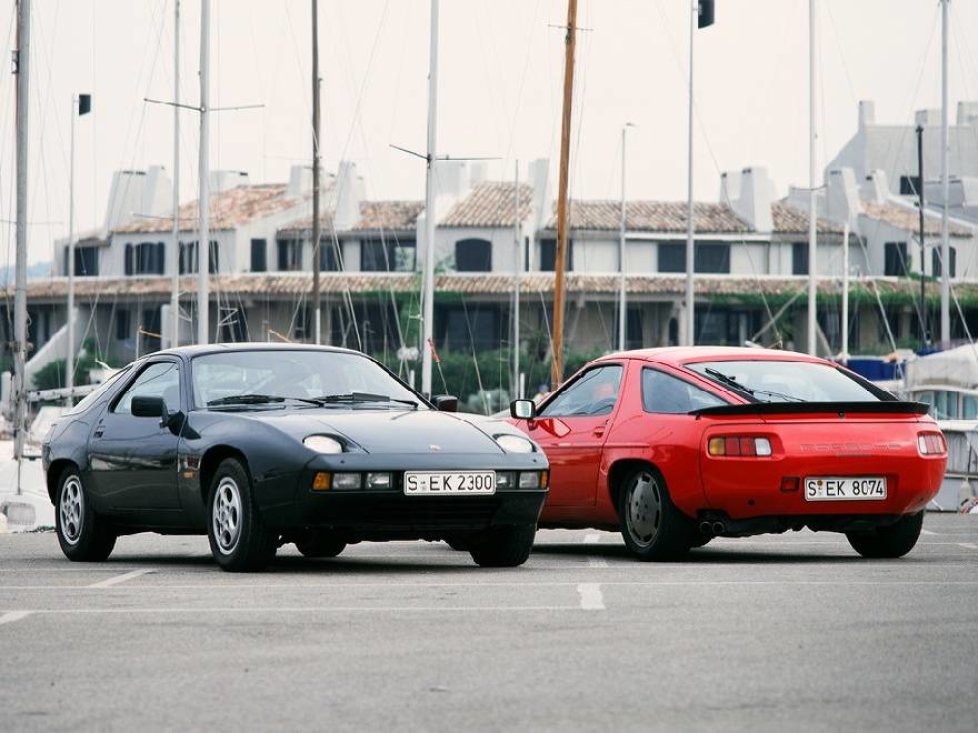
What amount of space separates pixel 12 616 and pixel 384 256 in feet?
225

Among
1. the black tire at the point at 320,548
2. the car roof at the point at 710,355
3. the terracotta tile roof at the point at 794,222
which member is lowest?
the black tire at the point at 320,548

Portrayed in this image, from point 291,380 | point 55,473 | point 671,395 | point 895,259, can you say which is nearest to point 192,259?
point 895,259

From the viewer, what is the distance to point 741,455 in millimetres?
12680

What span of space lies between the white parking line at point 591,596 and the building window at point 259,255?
68916 millimetres

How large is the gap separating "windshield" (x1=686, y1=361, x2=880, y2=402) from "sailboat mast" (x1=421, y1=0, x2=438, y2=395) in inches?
834

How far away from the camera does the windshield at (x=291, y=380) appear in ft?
41.9

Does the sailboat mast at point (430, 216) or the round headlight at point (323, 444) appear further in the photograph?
the sailboat mast at point (430, 216)

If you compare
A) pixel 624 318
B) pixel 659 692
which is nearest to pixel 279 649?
pixel 659 692

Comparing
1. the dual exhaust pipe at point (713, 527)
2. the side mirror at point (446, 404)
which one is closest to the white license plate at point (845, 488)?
the dual exhaust pipe at point (713, 527)

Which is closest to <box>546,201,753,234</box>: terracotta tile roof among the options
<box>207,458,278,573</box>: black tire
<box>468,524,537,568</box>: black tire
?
<box>468,524,537,568</box>: black tire

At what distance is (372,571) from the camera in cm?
1233

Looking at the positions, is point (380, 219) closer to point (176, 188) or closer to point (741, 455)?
point (176, 188)

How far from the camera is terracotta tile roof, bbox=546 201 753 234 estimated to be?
77.5m

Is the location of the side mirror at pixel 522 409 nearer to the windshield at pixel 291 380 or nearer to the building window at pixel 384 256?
the windshield at pixel 291 380
